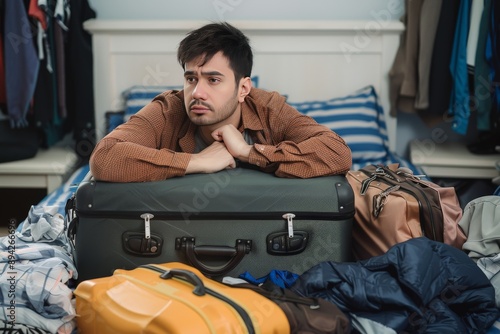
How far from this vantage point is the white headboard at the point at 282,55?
119 inches

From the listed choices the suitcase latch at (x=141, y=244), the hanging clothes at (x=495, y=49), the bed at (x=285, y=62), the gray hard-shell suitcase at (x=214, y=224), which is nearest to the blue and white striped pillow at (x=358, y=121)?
the bed at (x=285, y=62)

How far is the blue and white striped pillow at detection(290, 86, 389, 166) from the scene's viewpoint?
112 inches

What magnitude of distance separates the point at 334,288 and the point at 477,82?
5.48 feet

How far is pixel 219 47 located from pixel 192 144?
297mm

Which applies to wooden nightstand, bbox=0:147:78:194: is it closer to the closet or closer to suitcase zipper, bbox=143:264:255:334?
the closet

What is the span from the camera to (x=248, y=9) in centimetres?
318

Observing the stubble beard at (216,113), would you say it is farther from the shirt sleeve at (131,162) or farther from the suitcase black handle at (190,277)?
the suitcase black handle at (190,277)

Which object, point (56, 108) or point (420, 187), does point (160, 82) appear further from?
point (420, 187)

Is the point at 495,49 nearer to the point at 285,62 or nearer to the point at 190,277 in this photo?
the point at 285,62

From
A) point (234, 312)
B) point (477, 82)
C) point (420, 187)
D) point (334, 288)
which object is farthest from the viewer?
point (477, 82)

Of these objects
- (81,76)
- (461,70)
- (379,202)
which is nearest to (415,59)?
(461,70)

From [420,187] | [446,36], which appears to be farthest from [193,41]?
[446,36]

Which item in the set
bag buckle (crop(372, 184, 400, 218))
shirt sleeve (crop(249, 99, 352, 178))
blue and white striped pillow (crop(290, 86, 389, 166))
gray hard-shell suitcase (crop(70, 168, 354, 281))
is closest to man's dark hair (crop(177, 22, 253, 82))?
shirt sleeve (crop(249, 99, 352, 178))

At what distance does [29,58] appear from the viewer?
2838 mm
